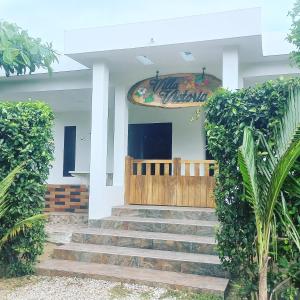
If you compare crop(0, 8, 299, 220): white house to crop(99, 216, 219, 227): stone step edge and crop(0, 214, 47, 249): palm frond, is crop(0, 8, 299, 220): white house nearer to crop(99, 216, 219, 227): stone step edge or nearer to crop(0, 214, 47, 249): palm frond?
crop(99, 216, 219, 227): stone step edge

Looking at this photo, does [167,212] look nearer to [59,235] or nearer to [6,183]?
[59,235]

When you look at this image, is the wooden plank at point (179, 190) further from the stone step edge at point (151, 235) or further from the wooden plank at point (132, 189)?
the stone step edge at point (151, 235)

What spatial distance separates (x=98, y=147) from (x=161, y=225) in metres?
2.00

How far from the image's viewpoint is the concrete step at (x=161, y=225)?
5.89 metres

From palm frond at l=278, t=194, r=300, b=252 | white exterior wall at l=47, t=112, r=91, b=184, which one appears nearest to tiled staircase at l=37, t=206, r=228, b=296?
palm frond at l=278, t=194, r=300, b=252

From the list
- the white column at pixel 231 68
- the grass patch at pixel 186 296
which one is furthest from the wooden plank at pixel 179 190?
the grass patch at pixel 186 296

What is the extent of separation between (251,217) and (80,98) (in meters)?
6.66

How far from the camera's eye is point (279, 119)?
3805 mm

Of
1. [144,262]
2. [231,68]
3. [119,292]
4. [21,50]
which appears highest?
[21,50]

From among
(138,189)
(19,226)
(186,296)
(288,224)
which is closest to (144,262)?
(186,296)

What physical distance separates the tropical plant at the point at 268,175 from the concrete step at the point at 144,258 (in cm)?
142

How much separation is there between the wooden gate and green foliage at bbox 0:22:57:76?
2835 mm

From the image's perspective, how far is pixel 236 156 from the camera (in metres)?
3.94

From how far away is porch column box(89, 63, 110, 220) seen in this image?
6809 mm
